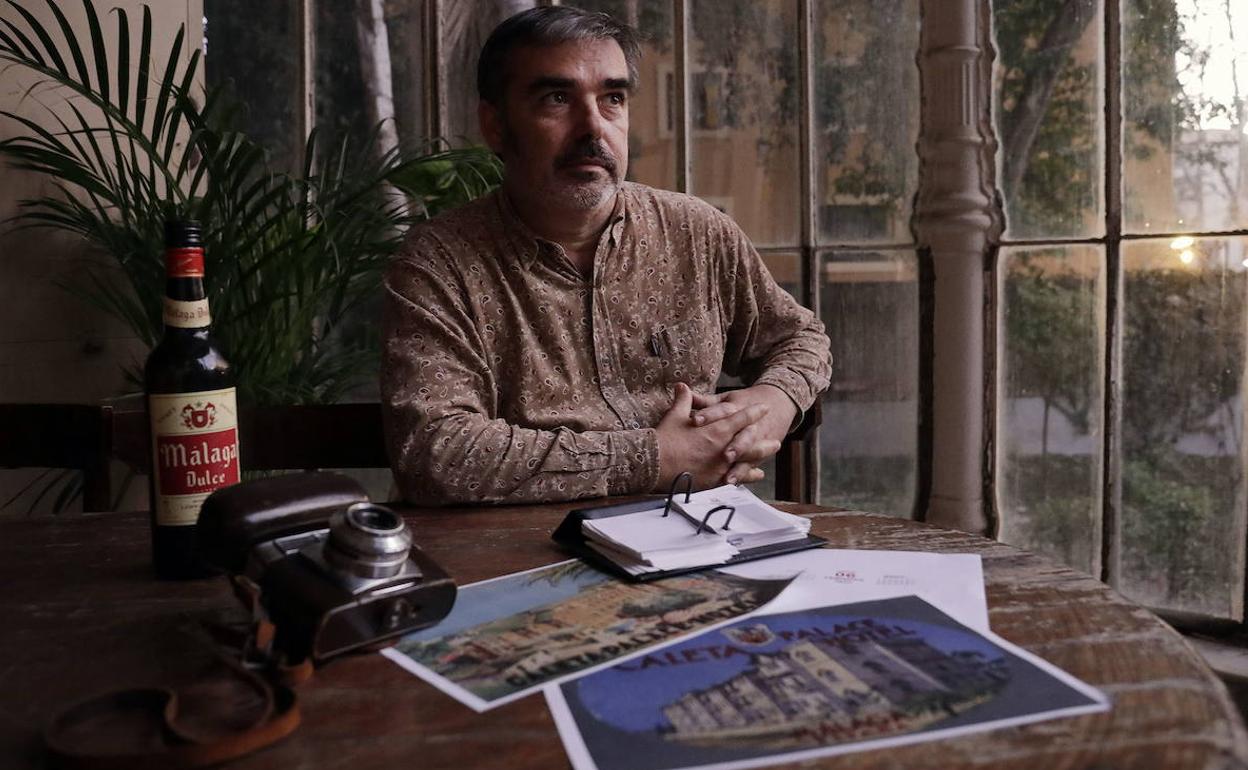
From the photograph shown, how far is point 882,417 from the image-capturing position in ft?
7.93

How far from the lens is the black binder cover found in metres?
0.98

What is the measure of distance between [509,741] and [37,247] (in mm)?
2189

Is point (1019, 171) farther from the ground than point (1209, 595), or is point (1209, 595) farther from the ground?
point (1019, 171)

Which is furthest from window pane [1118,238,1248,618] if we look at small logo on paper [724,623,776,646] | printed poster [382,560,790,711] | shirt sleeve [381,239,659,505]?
small logo on paper [724,623,776,646]

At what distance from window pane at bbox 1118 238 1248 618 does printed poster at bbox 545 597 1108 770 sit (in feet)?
5.25

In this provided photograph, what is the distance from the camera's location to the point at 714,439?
1534 millimetres

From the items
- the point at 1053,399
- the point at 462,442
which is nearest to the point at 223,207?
the point at 462,442

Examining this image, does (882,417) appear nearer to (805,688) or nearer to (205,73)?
(805,688)

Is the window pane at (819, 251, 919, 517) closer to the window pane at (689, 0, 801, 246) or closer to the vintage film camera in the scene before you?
the window pane at (689, 0, 801, 246)

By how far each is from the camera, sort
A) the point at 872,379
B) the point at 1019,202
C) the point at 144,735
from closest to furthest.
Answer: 1. the point at 144,735
2. the point at 1019,202
3. the point at 872,379

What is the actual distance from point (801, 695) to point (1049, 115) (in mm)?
1890

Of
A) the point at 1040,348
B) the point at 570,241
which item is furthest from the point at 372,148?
the point at 1040,348

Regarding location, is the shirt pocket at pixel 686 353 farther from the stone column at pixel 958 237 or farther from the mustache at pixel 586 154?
the stone column at pixel 958 237

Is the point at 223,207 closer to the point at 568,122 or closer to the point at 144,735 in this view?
the point at 568,122
